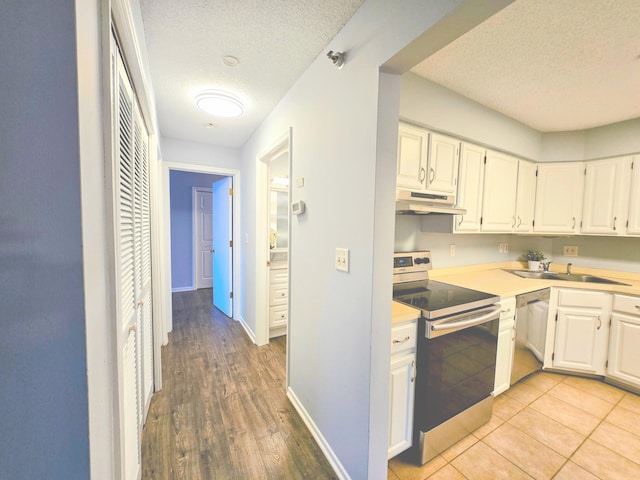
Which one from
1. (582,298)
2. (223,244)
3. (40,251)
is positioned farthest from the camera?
(223,244)

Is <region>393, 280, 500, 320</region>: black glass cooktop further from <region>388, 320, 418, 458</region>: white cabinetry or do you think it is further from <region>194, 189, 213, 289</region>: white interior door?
<region>194, 189, 213, 289</region>: white interior door

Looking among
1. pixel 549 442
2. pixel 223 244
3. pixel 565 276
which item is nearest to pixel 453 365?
pixel 549 442

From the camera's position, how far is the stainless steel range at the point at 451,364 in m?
1.44

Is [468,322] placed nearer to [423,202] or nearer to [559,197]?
[423,202]

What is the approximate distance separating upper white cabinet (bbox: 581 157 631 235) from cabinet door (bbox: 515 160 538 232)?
46 centimetres

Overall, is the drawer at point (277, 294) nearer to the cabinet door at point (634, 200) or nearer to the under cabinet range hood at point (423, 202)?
the under cabinet range hood at point (423, 202)

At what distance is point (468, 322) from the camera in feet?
5.10

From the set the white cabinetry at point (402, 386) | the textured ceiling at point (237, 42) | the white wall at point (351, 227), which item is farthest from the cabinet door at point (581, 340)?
the textured ceiling at point (237, 42)

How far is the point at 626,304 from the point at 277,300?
320cm

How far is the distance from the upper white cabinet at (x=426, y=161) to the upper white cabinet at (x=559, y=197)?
4.49 ft

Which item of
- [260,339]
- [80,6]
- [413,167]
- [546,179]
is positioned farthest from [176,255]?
[546,179]

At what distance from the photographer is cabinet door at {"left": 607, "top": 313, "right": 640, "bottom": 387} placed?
209 centimetres

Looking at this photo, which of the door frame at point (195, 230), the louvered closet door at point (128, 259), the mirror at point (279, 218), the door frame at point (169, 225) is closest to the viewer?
the louvered closet door at point (128, 259)

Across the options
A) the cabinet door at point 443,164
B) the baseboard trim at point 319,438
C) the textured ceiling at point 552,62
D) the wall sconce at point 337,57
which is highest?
the textured ceiling at point 552,62
